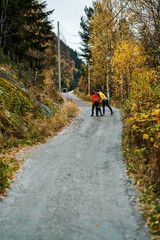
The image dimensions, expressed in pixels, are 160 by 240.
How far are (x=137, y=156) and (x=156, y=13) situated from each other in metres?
8.31

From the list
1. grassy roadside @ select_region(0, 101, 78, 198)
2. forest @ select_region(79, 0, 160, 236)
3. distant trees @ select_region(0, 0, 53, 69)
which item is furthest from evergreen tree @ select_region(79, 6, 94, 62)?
grassy roadside @ select_region(0, 101, 78, 198)

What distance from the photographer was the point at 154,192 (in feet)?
14.1

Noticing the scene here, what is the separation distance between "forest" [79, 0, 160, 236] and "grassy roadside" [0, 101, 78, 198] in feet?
10.3

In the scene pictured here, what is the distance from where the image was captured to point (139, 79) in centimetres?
752

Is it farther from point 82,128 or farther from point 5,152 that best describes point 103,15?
point 5,152

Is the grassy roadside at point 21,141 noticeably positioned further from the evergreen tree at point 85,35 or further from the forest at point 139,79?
the evergreen tree at point 85,35

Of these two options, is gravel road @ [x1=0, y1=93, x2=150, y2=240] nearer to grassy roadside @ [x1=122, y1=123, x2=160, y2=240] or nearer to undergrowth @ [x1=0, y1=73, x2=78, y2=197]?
grassy roadside @ [x1=122, y1=123, x2=160, y2=240]

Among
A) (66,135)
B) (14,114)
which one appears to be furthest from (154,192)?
(14,114)

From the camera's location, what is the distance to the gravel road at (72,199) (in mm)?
3342

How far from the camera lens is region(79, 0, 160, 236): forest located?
177 inches

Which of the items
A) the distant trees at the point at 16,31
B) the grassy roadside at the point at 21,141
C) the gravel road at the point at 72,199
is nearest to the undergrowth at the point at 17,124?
the grassy roadside at the point at 21,141

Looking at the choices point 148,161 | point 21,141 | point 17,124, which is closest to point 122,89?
point 17,124

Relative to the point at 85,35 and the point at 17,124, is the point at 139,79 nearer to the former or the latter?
the point at 17,124

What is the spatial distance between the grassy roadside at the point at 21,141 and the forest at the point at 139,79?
10.3 feet
